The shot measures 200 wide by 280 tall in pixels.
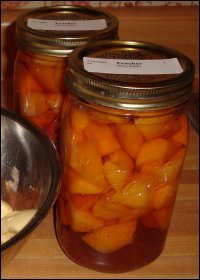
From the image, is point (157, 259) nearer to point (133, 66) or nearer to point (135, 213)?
point (135, 213)

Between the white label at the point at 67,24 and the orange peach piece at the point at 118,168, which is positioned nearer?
the orange peach piece at the point at 118,168

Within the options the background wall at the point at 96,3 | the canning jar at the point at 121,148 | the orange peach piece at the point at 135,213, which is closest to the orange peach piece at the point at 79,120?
the canning jar at the point at 121,148

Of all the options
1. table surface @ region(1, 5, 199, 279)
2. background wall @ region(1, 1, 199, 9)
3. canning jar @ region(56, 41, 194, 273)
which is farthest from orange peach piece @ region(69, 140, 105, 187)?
background wall @ region(1, 1, 199, 9)

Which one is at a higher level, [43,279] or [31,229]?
[31,229]

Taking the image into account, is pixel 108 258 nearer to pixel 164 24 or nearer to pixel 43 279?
pixel 43 279

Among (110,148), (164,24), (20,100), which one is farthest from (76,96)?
(164,24)

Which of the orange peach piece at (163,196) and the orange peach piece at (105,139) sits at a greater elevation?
the orange peach piece at (105,139)

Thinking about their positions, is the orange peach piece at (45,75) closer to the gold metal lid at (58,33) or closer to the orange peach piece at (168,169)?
the gold metal lid at (58,33)
